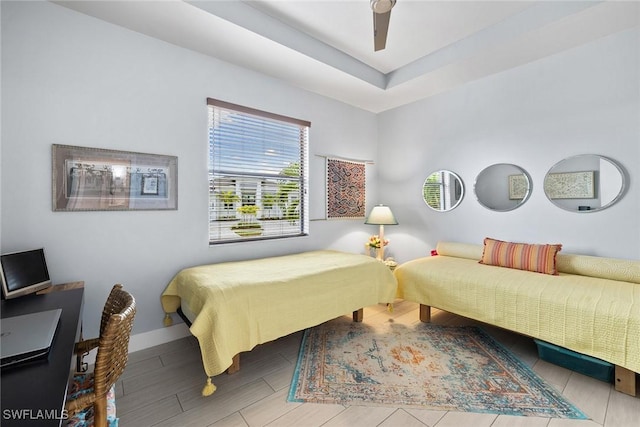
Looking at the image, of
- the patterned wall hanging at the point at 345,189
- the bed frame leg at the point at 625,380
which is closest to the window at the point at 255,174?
the patterned wall hanging at the point at 345,189

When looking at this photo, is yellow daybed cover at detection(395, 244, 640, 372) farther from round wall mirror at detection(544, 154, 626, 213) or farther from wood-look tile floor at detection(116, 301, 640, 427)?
round wall mirror at detection(544, 154, 626, 213)

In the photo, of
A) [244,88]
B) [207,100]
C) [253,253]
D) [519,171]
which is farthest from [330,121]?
[519,171]

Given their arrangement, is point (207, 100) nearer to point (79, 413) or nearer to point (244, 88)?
point (244, 88)

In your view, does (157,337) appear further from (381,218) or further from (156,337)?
(381,218)

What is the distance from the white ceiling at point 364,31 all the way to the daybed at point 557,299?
1994 mm

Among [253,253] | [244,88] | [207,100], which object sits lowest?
[253,253]

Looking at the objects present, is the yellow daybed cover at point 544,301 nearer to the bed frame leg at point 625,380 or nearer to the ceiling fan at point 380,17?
the bed frame leg at point 625,380

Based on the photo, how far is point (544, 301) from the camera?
2.05 meters

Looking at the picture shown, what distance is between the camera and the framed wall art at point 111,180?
2.02 metres

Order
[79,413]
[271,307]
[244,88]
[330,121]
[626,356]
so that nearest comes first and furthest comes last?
[79,413], [626,356], [271,307], [244,88], [330,121]

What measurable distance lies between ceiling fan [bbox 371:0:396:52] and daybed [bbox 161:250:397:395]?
1840mm

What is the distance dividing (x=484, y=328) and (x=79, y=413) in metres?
3.11

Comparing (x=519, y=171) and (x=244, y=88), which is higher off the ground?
(x=244, y=88)

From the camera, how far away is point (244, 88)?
2930mm
